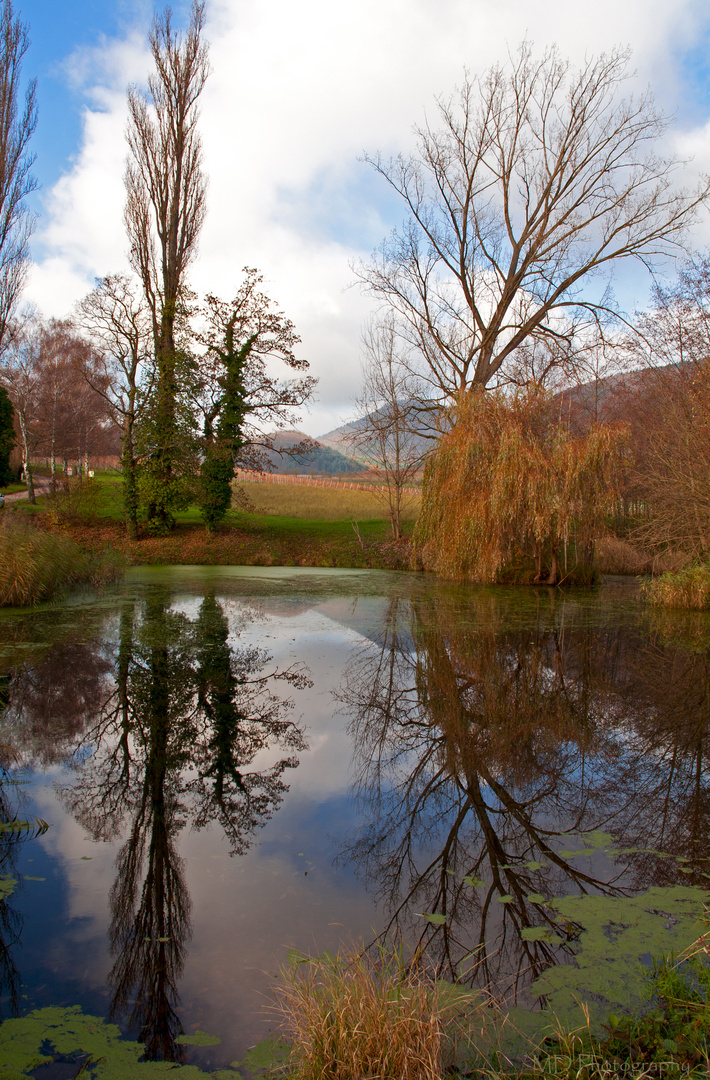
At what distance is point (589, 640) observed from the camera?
8586mm

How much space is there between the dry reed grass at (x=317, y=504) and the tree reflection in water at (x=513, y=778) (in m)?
13.4

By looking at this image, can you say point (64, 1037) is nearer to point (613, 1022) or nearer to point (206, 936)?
point (206, 936)

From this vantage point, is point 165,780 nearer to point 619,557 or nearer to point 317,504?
point 619,557

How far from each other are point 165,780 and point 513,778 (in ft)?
7.33

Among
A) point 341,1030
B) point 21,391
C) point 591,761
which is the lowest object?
point 591,761

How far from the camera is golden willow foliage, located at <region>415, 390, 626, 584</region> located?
12.3 metres

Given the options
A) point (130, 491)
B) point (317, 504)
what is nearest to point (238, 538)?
point (130, 491)

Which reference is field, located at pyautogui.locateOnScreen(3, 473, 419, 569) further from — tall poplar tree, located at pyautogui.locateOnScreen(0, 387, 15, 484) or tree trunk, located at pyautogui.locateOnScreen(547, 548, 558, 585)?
tall poplar tree, located at pyautogui.locateOnScreen(0, 387, 15, 484)

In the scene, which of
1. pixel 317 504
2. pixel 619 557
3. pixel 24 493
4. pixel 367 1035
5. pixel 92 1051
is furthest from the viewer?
pixel 24 493

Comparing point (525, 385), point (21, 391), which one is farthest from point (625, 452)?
point (21, 391)

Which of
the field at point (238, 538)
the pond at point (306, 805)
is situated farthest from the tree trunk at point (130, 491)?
the pond at point (306, 805)

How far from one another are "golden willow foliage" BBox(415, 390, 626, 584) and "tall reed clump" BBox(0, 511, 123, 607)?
682cm

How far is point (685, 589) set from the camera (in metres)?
A: 11.2

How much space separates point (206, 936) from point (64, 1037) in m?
0.66
